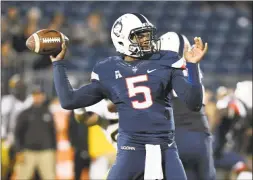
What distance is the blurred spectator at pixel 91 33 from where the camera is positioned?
40.9ft

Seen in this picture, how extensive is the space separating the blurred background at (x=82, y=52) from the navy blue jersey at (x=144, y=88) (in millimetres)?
3520

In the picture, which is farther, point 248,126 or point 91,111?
point 248,126

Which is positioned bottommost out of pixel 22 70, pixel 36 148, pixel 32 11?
pixel 36 148

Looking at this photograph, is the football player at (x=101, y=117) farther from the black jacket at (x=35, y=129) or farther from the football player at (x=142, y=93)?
the black jacket at (x=35, y=129)

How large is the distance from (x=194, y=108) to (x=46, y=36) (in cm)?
109

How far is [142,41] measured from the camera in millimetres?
4543

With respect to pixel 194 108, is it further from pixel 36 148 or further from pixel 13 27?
pixel 13 27

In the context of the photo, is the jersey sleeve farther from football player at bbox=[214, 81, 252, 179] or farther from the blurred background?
the blurred background

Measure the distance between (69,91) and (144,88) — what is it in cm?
50

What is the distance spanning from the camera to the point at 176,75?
4348 millimetres

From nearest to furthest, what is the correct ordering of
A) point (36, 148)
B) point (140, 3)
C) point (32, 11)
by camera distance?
point (36, 148) → point (32, 11) → point (140, 3)

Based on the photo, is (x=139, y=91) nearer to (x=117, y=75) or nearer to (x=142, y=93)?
(x=142, y=93)

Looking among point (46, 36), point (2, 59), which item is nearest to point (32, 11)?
point (2, 59)

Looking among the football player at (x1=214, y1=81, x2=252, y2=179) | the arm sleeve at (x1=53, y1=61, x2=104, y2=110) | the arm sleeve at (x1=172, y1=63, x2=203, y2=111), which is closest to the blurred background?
the football player at (x1=214, y1=81, x2=252, y2=179)
